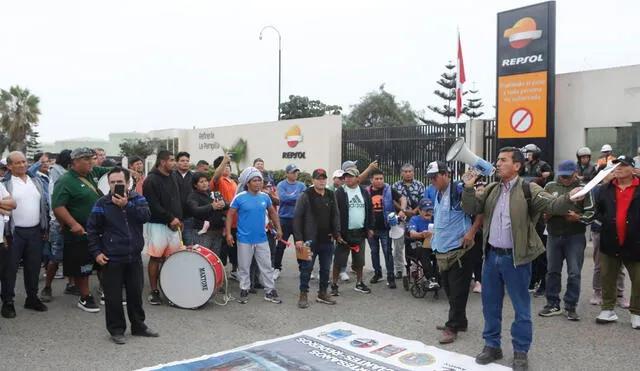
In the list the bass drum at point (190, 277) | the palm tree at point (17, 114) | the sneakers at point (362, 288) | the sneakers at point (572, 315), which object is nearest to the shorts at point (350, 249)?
the sneakers at point (362, 288)

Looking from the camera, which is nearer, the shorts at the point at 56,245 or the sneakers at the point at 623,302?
the sneakers at the point at 623,302

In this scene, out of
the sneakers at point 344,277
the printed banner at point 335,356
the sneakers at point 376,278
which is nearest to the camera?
the printed banner at point 335,356

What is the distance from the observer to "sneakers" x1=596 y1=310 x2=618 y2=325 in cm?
595

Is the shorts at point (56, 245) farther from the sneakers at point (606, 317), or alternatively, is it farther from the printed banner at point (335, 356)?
the sneakers at point (606, 317)

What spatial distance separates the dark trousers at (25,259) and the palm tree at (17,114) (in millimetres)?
41330

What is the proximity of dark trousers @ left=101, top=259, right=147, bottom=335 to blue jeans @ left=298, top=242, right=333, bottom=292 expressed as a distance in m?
2.03

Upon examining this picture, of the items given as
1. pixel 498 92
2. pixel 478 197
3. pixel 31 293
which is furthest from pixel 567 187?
pixel 498 92

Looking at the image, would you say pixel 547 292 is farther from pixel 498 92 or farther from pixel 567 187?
pixel 498 92

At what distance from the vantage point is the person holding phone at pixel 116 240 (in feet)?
17.6

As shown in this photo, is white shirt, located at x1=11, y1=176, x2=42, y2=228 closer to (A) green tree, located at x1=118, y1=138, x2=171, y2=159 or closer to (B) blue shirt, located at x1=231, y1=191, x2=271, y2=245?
(B) blue shirt, located at x1=231, y1=191, x2=271, y2=245

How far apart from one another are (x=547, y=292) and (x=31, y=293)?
608 centimetres

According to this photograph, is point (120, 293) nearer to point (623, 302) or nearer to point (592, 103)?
point (623, 302)

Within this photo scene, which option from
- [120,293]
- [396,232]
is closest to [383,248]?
[396,232]

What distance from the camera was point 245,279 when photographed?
7191 mm
